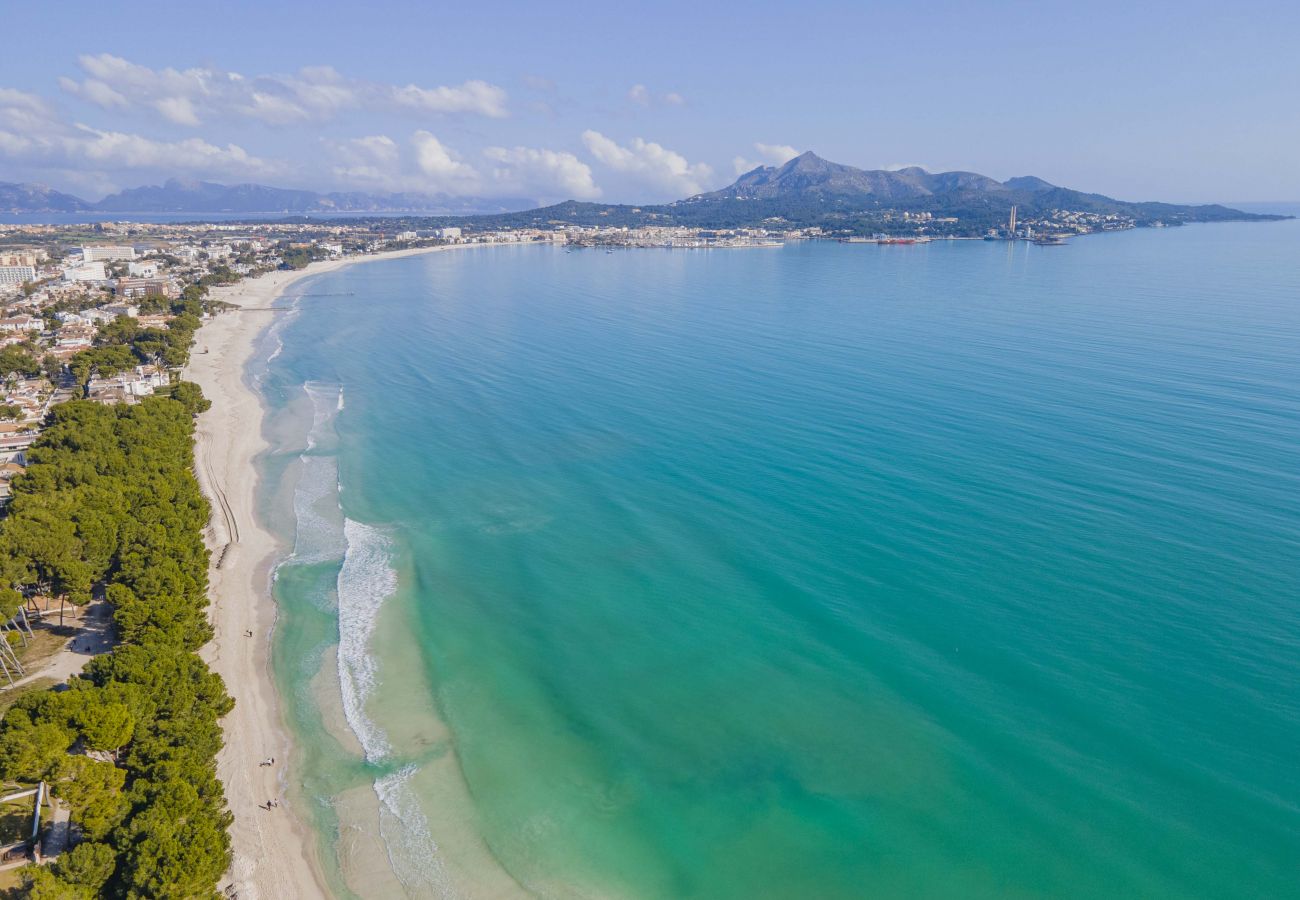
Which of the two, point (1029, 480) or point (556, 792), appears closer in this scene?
point (556, 792)

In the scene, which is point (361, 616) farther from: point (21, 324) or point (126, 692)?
point (21, 324)

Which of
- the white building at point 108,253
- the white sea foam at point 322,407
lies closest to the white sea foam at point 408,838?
the white sea foam at point 322,407

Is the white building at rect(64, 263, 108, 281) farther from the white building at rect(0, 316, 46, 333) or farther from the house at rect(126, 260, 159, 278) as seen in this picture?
the white building at rect(0, 316, 46, 333)

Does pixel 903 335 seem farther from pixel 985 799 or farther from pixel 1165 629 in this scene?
pixel 985 799

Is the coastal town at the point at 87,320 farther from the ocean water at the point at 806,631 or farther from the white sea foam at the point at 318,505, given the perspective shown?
the ocean water at the point at 806,631

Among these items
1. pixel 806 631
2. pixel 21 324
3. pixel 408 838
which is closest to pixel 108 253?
pixel 21 324

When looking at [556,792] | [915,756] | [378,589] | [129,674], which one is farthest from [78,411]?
[915,756]
